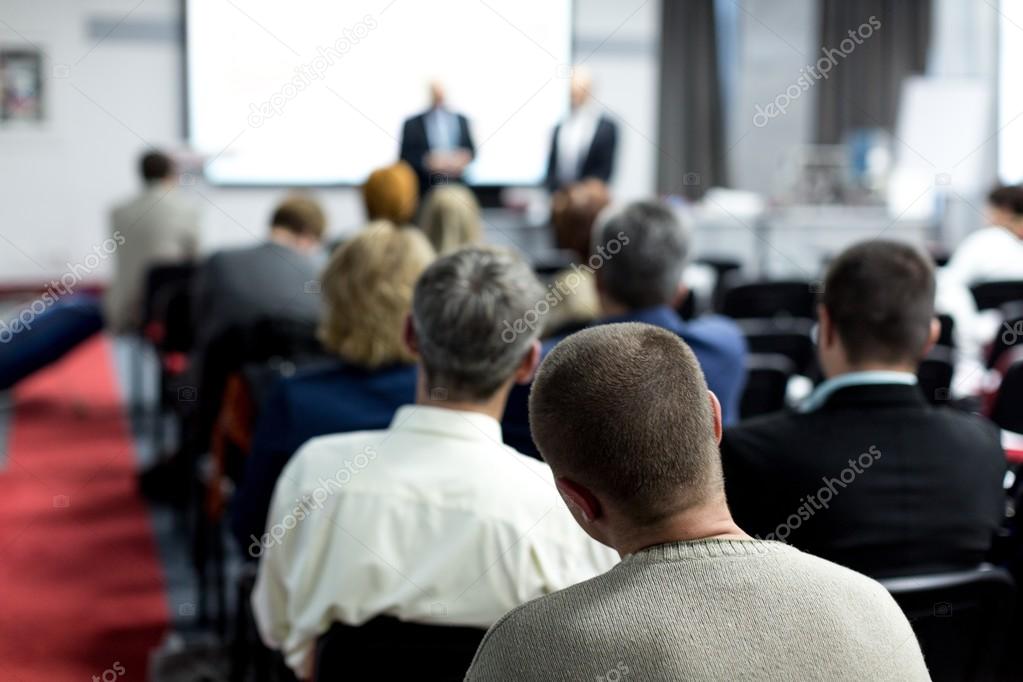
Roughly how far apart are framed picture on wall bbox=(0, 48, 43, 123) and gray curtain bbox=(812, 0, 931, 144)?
672 centimetres

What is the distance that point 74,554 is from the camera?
3971 millimetres

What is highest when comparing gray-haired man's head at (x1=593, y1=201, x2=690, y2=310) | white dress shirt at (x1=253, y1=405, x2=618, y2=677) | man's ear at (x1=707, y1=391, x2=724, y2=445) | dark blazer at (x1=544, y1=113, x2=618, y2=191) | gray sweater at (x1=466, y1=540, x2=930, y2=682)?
dark blazer at (x1=544, y1=113, x2=618, y2=191)

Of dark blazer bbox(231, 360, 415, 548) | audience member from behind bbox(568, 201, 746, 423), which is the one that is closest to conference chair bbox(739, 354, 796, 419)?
audience member from behind bbox(568, 201, 746, 423)

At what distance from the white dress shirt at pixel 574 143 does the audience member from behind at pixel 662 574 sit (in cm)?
727

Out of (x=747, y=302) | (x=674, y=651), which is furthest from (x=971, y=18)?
(x=674, y=651)

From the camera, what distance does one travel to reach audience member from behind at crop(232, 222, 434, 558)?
91.7 inches

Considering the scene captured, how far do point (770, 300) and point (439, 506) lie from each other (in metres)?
3.45

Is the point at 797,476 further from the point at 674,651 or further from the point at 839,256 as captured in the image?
the point at 674,651

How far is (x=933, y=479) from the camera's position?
1853 millimetres

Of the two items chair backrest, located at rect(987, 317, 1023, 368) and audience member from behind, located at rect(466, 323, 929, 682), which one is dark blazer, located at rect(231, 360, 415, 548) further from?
chair backrest, located at rect(987, 317, 1023, 368)

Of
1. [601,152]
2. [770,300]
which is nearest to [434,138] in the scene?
[601,152]

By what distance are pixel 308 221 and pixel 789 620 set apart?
142 inches

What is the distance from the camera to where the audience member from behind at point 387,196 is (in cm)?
392

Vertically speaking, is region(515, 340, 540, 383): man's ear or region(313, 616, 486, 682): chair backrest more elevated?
region(515, 340, 540, 383): man's ear
